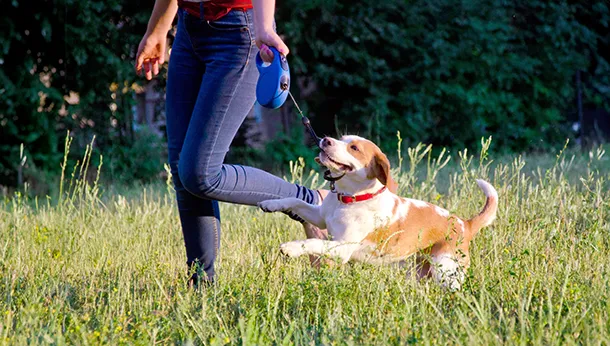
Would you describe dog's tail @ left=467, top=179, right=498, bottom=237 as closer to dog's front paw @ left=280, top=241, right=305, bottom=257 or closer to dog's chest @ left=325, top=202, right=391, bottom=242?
dog's chest @ left=325, top=202, right=391, bottom=242

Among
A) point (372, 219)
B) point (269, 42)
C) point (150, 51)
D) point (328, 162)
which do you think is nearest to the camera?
A: point (269, 42)

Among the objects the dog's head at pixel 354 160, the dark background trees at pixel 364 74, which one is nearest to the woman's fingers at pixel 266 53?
the dog's head at pixel 354 160

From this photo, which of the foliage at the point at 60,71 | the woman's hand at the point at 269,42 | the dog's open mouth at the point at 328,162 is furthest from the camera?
the foliage at the point at 60,71

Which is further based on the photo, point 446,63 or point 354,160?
point 446,63

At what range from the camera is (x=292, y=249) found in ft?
12.7

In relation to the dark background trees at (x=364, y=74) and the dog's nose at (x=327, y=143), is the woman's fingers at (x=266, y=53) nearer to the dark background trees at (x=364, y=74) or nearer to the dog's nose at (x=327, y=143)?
the dog's nose at (x=327, y=143)

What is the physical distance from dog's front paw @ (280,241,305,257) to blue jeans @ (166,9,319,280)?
39 cm

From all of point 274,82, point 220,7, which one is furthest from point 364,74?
point 274,82

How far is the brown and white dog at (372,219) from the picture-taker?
13.8ft

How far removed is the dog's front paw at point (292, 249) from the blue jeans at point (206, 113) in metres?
0.39

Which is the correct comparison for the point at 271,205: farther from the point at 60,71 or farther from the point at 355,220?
the point at 60,71

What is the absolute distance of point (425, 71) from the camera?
1154 cm

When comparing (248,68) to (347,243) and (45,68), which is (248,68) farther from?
(45,68)

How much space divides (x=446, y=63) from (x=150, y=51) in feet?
25.4
